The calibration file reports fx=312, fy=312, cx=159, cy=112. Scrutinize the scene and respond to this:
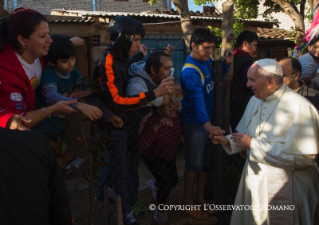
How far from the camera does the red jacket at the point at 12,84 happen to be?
2234mm

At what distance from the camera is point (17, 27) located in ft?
7.61

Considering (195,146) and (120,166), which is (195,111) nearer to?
(195,146)

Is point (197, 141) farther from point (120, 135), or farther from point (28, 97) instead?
point (28, 97)

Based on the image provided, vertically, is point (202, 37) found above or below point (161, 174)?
above

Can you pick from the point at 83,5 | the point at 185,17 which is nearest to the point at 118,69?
the point at 185,17

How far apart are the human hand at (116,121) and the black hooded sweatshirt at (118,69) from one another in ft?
0.24

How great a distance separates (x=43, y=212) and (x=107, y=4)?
53.1ft

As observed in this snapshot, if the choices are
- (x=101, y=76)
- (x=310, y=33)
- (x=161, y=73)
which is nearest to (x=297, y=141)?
(x=161, y=73)

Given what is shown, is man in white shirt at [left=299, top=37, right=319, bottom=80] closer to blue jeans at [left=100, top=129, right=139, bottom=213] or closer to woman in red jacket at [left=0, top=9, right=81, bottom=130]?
blue jeans at [left=100, top=129, right=139, bottom=213]

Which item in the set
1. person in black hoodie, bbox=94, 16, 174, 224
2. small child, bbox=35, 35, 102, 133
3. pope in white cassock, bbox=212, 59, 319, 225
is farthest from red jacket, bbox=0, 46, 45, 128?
pope in white cassock, bbox=212, 59, 319, 225

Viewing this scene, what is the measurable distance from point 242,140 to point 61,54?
1.65m

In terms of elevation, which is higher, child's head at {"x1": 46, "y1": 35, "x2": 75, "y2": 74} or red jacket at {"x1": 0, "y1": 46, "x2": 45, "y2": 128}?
child's head at {"x1": 46, "y1": 35, "x2": 75, "y2": 74}

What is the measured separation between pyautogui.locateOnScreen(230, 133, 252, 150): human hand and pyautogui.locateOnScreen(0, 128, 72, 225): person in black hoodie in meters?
1.63

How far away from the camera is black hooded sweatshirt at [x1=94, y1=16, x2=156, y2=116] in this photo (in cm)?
260
